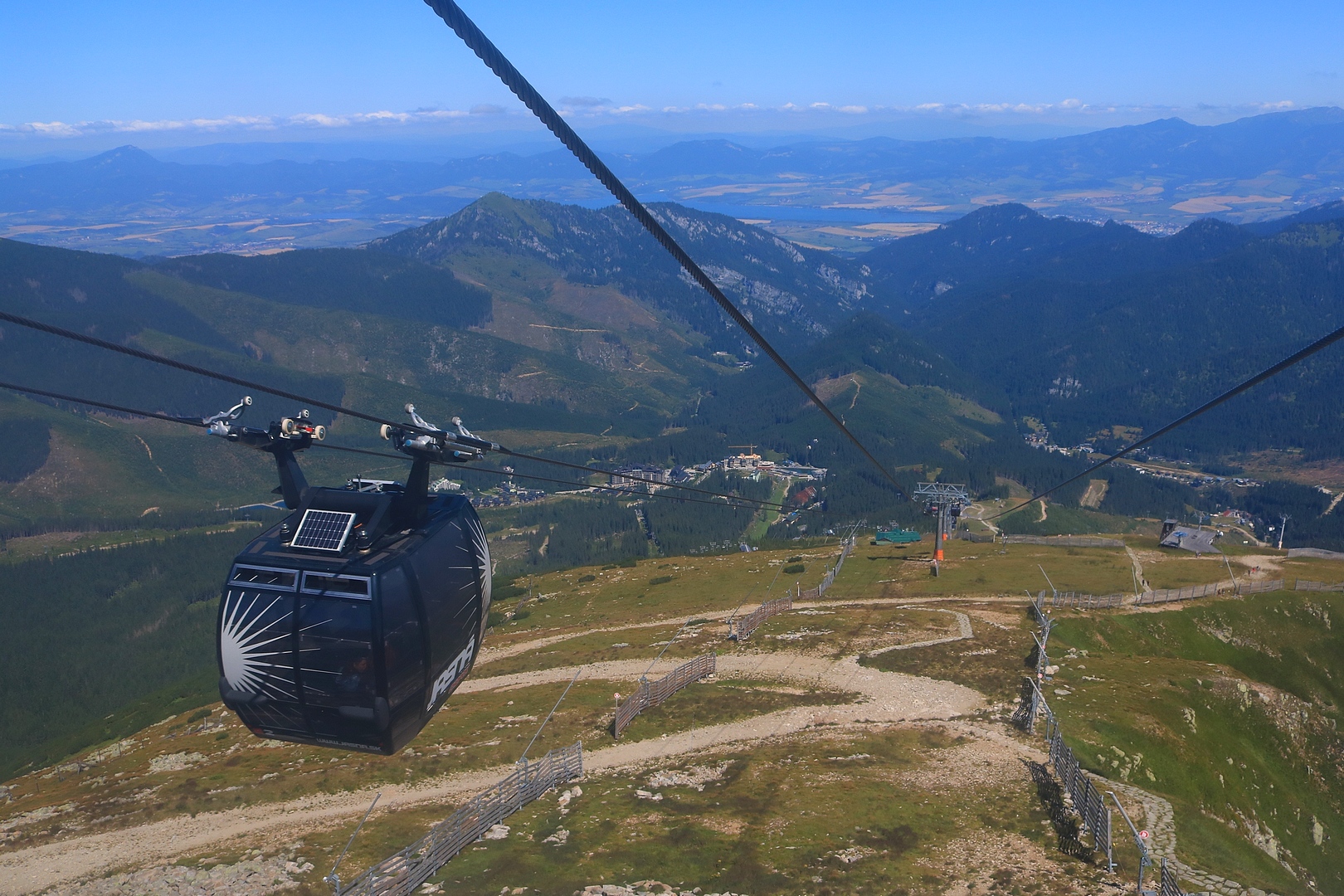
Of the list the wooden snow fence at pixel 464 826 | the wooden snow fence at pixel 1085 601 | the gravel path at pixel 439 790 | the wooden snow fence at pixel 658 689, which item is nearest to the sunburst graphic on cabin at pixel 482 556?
the wooden snow fence at pixel 464 826

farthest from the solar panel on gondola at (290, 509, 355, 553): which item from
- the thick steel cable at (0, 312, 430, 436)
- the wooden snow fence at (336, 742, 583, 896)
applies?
the wooden snow fence at (336, 742, 583, 896)

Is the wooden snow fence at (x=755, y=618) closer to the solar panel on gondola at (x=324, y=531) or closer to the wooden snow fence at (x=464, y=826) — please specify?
the wooden snow fence at (x=464, y=826)

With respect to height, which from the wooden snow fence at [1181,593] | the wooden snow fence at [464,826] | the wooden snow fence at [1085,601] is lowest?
the wooden snow fence at [1181,593]

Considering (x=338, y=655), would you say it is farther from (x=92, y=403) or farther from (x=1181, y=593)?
(x=1181, y=593)

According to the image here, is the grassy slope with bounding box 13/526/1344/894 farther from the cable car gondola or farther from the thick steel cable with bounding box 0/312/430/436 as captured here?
the thick steel cable with bounding box 0/312/430/436

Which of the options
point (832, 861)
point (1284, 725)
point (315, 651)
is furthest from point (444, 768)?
point (1284, 725)

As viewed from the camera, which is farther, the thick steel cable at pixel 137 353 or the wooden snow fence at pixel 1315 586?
the wooden snow fence at pixel 1315 586

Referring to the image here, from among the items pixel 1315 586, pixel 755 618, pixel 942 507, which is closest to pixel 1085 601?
pixel 1315 586
